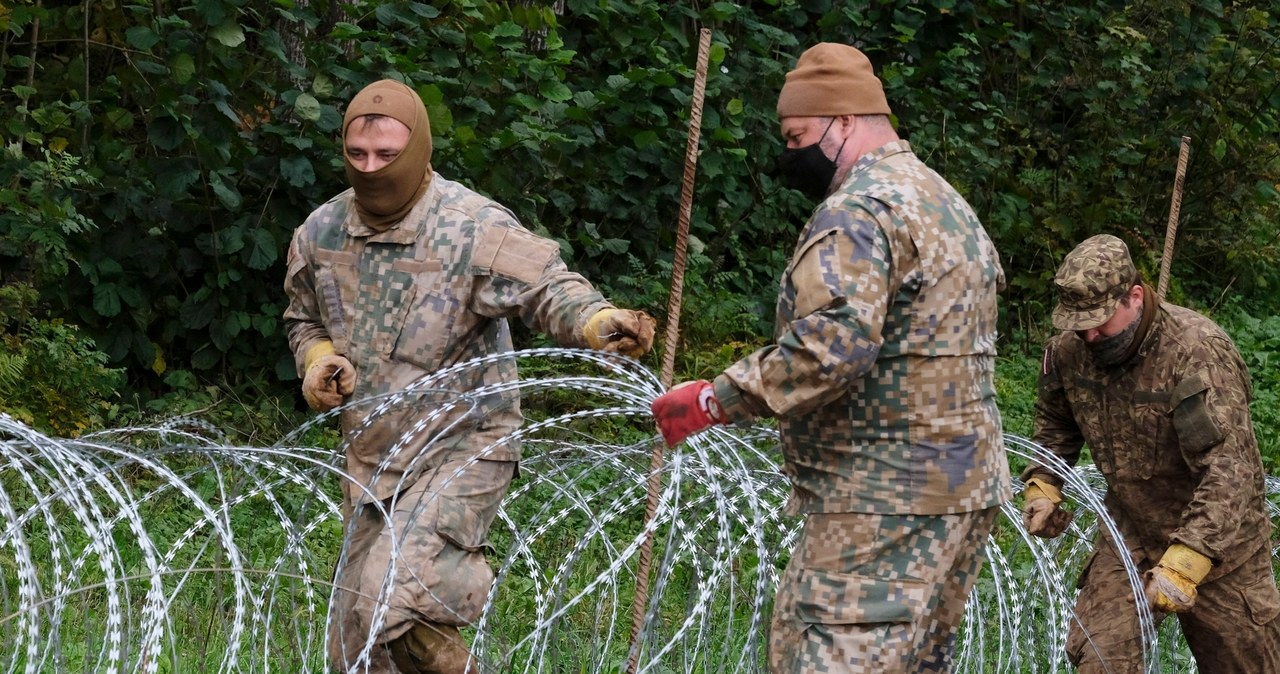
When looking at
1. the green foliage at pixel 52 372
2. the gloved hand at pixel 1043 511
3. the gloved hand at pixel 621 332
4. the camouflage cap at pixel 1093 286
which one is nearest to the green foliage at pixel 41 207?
the green foliage at pixel 52 372

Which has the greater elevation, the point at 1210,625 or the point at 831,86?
the point at 831,86

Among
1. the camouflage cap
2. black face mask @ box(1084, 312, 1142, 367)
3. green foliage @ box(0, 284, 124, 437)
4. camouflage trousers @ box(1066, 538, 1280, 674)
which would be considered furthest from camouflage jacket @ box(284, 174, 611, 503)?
green foliage @ box(0, 284, 124, 437)

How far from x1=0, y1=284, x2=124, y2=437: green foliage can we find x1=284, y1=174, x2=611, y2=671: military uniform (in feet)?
10.3

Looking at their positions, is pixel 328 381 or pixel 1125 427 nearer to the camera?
pixel 328 381

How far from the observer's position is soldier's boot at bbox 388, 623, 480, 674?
176 inches

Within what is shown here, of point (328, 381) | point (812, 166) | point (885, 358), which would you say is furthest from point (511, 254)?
point (885, 358)

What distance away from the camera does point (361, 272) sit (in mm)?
4707

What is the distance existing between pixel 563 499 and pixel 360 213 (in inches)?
140

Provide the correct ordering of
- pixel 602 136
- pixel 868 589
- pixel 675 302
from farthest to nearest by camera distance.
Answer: pixel 602 136 < pixel 675 302 < pixel 868 589

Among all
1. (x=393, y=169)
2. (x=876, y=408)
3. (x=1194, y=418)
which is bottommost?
(x=1194, y=418)

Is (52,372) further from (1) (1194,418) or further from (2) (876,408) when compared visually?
(1) (1194,418)

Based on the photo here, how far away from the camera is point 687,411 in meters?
3.79

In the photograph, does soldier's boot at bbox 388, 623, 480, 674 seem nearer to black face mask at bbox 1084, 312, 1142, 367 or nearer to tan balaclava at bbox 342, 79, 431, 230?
tan balaclava at bbox 342, 79, 431, 230

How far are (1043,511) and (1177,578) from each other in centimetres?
55
